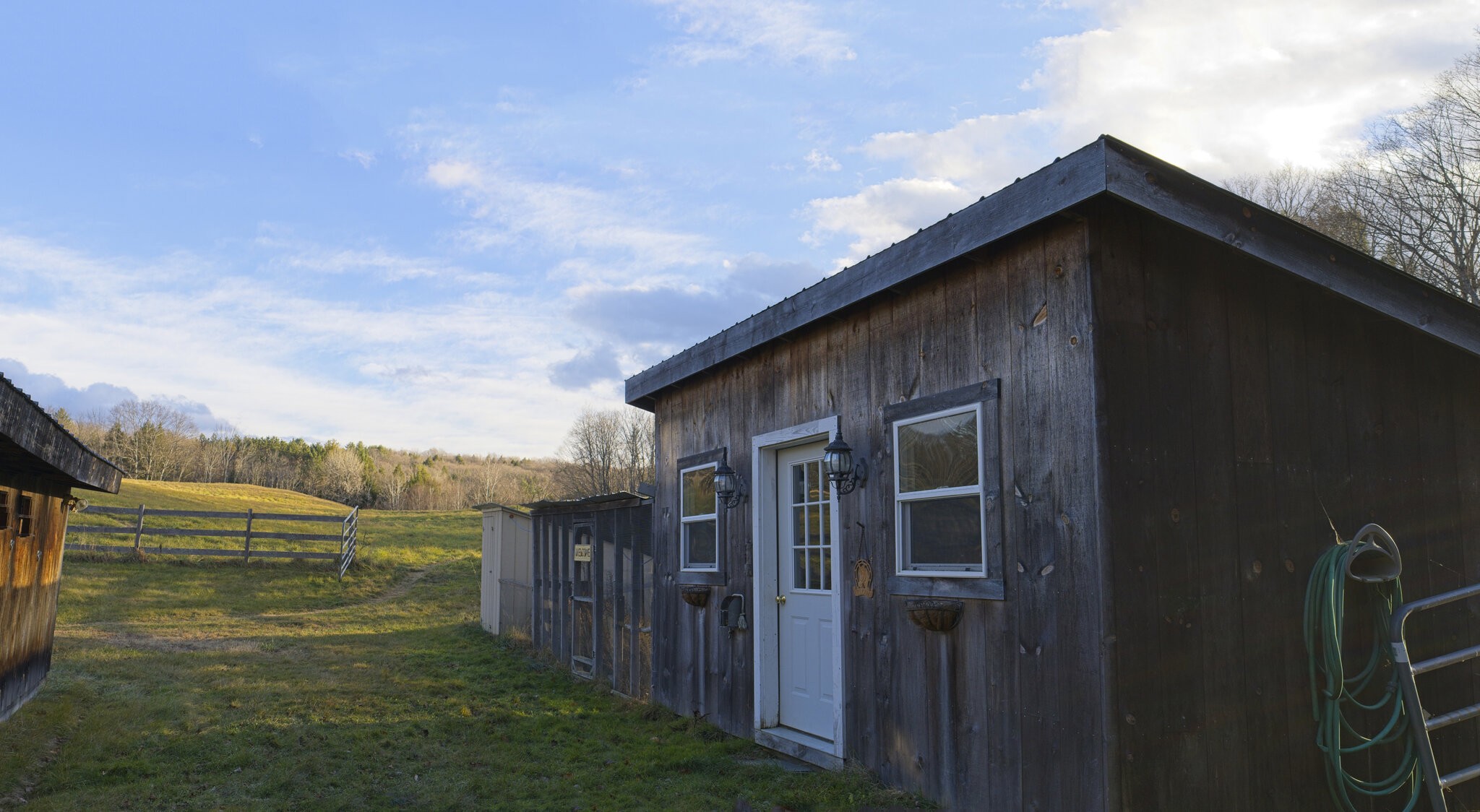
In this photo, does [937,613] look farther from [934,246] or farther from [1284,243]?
[1284,243]

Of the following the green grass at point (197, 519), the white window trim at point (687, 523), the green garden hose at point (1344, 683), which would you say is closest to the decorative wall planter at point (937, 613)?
the green garden hose at point (1344, 683)

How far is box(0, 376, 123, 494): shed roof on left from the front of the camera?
14.8 feet

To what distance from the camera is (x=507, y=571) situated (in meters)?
14.2

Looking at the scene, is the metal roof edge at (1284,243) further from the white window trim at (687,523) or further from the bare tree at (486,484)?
the bare tree at (486,484)

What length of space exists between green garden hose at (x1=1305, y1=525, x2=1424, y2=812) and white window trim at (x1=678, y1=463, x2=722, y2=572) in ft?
13.9

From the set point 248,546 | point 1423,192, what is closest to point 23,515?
point 248,546

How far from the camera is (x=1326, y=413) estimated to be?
175 inches

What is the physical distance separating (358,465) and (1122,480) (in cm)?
5537

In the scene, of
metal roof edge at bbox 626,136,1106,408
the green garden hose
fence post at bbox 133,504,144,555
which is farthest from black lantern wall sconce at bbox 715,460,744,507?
fence post at bbox 133,504,144,555

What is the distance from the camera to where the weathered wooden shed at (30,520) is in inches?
194

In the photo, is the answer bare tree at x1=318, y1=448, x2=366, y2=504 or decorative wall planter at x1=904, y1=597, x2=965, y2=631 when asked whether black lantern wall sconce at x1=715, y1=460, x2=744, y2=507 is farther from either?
bare tree at x1=318, y1=448, x2=366, y2=504

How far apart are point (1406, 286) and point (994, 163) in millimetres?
6002

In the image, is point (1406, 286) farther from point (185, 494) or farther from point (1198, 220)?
point (185, 494)

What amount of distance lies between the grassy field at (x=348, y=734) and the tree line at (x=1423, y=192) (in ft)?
52.7
